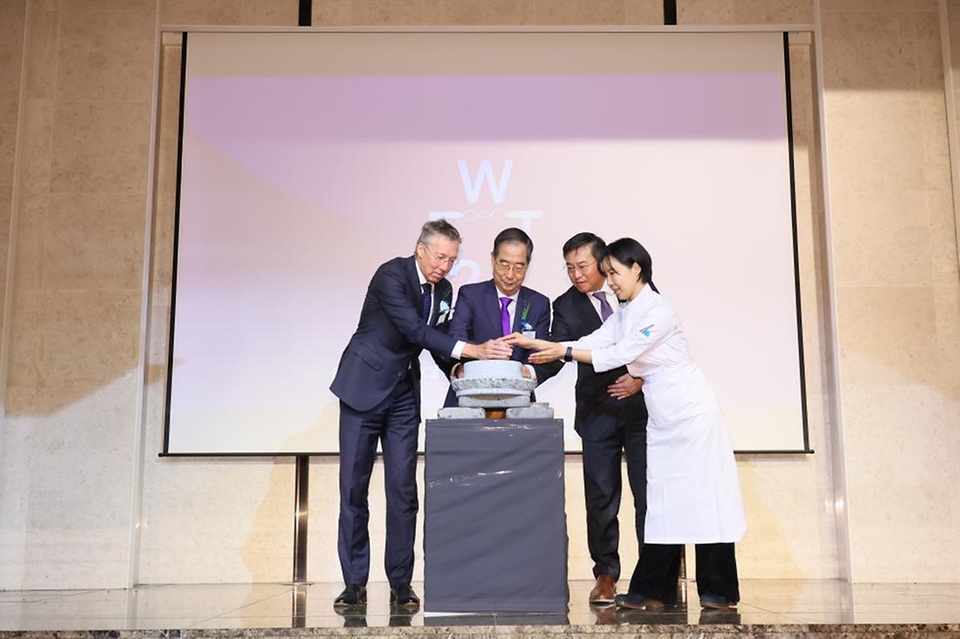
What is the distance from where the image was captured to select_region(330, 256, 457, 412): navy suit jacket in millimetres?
4180

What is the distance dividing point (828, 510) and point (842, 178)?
72.1 inches

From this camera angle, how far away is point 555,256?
5504 millimetres

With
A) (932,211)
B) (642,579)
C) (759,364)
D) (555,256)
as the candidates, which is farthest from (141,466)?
(932,211)

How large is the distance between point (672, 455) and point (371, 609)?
1.30m

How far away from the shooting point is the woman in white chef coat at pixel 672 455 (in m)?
3.66

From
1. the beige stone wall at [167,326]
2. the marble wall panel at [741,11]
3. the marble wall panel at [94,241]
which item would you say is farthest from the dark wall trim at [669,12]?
the marble wall panel at [94,241]

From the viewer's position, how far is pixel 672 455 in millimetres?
3730

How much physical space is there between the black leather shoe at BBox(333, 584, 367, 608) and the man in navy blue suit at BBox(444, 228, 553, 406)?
888mm

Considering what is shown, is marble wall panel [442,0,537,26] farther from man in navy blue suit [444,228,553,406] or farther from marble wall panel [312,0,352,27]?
man in navy blue suit [444,228,553,406]

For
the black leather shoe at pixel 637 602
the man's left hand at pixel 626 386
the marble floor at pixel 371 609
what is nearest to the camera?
the marble floor at pixel 371 609

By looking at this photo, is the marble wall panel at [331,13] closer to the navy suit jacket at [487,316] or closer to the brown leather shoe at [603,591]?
the navy suit jacket at [487,316]

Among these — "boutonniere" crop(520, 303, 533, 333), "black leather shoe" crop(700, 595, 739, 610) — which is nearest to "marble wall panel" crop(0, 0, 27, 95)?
"boutonniere" crop(520, 303, 533, 333)

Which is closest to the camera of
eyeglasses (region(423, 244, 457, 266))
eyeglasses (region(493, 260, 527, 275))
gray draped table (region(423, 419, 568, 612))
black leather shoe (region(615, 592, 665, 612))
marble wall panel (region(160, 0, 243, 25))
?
gray draped table (region(423, 419, 568, 612))

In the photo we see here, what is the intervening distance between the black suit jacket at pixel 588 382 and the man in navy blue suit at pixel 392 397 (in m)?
0.56
